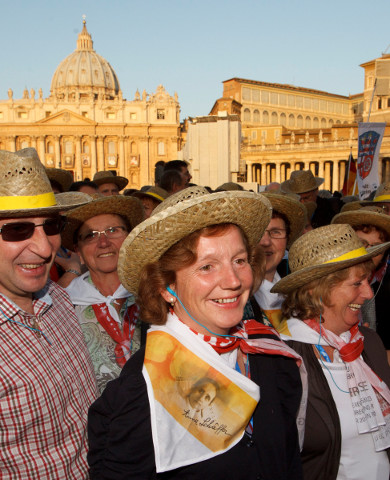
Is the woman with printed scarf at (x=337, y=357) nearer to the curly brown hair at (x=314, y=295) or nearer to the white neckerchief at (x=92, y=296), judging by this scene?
the curly brown hair at (x=314, y=295)

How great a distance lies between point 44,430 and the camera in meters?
2.04

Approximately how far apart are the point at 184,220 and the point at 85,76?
104m

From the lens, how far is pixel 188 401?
A: 6.03 feet

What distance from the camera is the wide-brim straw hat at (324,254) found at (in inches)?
105

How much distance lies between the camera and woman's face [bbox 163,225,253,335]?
197 cm

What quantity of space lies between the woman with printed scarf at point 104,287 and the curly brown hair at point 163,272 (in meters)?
0.88

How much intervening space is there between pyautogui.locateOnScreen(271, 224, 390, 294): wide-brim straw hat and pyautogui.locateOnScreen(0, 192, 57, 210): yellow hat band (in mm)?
1360

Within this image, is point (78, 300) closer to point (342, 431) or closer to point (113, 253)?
point (113, 253)

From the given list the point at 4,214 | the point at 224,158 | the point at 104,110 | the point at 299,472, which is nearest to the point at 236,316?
the point at 299,472

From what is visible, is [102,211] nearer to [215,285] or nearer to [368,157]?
[215,285]

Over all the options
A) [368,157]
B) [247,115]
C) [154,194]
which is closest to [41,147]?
[247,115]

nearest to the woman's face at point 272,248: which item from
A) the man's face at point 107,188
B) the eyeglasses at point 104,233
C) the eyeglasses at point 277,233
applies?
the eyeglasses at point 277,233

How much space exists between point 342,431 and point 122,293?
4.94 feet

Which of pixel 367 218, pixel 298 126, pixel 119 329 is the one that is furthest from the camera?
pixel 298 126
